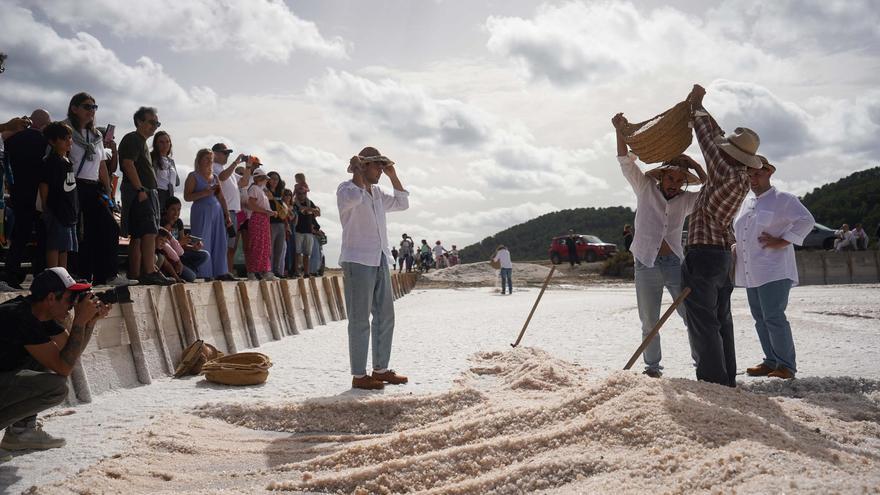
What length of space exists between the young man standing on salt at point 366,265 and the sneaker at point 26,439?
2.55 metres

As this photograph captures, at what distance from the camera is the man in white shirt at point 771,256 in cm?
585

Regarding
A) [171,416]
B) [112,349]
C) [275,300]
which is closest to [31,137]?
[112,349]

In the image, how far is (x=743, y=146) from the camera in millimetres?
4918

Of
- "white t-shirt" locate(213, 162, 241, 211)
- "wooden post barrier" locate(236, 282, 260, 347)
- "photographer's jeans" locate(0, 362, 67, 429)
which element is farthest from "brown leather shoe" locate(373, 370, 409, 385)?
"white t-shirt" locate(213, 162, 241, 211)

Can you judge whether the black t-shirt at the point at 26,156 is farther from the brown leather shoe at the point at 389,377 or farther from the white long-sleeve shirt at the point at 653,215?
the white long-sleeve shirt at the point at 653,215

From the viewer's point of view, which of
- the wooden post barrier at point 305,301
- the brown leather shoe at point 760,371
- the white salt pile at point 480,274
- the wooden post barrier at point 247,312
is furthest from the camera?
the white salt pile at point 480,274

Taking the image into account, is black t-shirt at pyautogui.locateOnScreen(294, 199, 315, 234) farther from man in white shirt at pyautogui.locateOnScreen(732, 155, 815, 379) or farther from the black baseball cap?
the black baseball cap

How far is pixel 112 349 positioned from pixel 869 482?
18.3ft

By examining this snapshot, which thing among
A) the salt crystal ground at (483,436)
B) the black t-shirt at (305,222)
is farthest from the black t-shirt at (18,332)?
the black t-shirt at (305,222)

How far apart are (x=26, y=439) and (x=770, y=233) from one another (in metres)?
5.85

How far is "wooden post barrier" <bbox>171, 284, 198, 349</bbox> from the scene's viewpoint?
7.18m

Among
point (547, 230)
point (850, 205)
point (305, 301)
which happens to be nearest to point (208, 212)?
point (305, 301)

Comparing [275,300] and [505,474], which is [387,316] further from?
[275,300]

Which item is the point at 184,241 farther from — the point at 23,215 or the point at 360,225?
the point at 360,225
